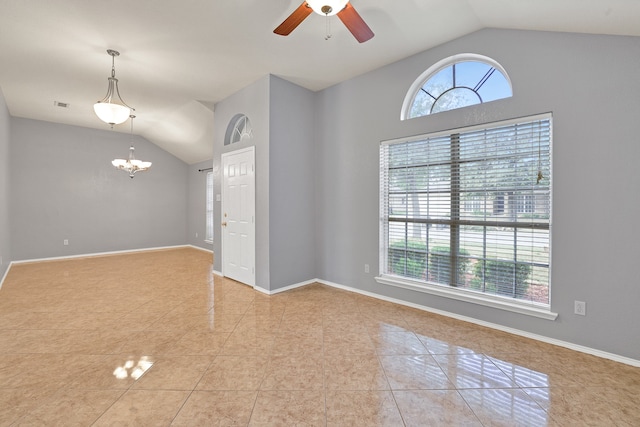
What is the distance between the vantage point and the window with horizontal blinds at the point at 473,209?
104 inches

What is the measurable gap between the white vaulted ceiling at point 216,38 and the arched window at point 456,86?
29cm

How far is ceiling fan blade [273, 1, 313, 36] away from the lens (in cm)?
191

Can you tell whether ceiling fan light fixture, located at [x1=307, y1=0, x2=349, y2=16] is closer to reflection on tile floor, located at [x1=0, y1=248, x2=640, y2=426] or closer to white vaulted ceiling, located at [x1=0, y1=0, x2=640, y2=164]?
white vaulted ceiling, located at [x1=0, y1=0, x2=640, y2=164]

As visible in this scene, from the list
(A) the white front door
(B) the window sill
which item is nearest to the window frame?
(B) the window sill

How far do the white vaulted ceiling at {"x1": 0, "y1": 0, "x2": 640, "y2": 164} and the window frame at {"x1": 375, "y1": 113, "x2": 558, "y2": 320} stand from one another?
907mm

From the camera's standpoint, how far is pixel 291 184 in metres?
4.19

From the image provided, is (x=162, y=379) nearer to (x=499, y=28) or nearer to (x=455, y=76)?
(x=455, y=76)

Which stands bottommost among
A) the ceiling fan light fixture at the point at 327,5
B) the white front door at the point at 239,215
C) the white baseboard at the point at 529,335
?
the white baseboard at the point at 529,335

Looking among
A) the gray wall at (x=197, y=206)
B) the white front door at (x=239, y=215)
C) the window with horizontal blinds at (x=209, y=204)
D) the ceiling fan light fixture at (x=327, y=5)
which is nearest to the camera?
the ceiling fan light fixture at (x=327, y=5)

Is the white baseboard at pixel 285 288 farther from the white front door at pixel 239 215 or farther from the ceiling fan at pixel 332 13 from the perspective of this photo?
the ceiling fan at pixel 332 13

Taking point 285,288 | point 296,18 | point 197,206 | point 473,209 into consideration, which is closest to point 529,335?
point 473,209

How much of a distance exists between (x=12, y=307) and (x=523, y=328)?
19.1 feet

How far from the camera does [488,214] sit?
2.92 metres

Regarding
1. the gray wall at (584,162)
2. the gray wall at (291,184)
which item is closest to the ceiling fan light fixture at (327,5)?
the gray wall at (584,162)
